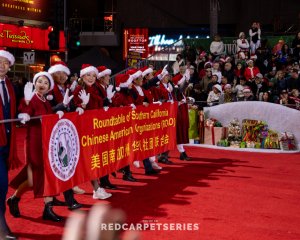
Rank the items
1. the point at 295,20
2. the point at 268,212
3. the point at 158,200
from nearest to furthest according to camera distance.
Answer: the point at 268,212
the point at 158,200
the point at 295,20

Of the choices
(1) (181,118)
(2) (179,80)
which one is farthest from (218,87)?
(1) (181,118)

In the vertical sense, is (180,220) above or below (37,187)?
below

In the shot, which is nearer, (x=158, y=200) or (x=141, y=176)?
(x=158, y=200)

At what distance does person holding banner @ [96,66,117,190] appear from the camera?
8.20 m

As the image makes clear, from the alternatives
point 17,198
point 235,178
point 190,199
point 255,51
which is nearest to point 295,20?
point 255,51

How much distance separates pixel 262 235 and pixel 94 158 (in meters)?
2.69

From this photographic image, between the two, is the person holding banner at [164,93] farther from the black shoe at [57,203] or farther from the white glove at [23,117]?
the white glove at [23,117]

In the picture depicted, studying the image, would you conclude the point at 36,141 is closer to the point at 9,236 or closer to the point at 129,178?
the point at 9,236

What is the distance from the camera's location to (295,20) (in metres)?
29.4

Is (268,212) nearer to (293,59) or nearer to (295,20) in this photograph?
(293,59)

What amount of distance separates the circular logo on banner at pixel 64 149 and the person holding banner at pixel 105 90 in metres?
1.11

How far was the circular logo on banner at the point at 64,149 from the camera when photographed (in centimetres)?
647

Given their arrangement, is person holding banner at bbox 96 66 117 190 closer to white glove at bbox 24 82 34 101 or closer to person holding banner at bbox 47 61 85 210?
person holding banner at bbox 47 61 85 210

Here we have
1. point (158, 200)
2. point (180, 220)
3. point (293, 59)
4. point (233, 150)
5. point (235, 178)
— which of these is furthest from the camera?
point (293, 59)
